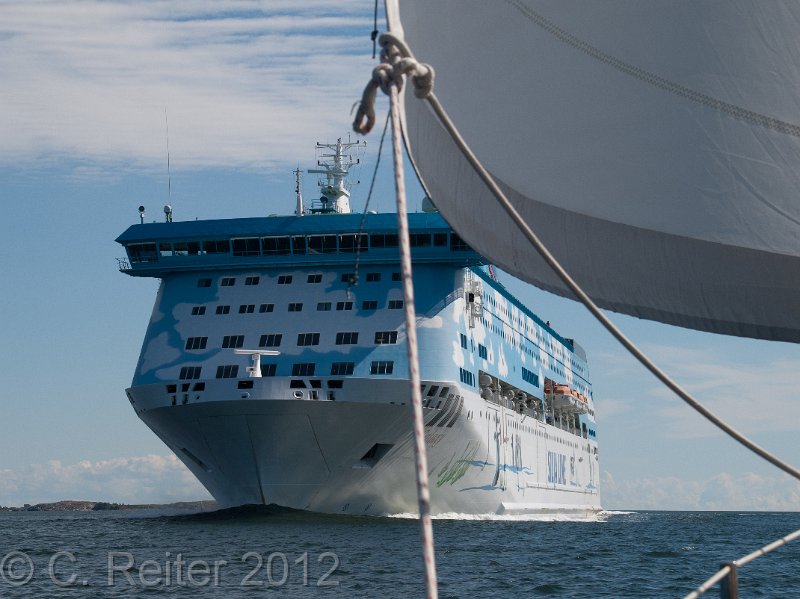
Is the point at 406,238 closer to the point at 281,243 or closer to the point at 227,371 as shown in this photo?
the point at 227,371

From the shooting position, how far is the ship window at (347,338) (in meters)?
38.1

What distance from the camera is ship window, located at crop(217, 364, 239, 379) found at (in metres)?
37.8

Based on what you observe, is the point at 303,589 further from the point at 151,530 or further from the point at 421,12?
the point at 151,530

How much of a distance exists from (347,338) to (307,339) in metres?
1.38

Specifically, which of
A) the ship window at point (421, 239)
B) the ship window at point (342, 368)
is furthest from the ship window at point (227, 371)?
the ship window at point (421, 239)

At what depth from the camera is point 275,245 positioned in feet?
134

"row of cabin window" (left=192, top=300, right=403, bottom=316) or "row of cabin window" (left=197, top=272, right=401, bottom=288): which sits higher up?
"row of cabin window" (left=197, top=272, right=401, bottom=288)

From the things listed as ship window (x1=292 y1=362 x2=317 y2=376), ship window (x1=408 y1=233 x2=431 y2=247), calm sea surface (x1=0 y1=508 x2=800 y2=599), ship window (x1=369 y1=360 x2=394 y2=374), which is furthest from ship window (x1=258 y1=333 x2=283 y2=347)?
ship window (x1=408 y1=233 x2=431 y2=247)

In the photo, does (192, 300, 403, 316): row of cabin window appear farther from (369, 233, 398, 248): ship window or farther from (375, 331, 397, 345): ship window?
(369, 233, 398, 248): ship window

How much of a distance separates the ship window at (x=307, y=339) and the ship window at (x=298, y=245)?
3491 millimetres

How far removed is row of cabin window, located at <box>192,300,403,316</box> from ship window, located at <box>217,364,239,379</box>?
2459 millimetres

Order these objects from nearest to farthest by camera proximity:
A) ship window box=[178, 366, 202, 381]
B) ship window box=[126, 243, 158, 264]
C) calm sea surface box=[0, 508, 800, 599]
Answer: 1. calm sea surface box=[0, 508, 800, 599]
2. ship window box=[178, 366, 202, 381]
3. ship window box=[126, 243, 158, 264]

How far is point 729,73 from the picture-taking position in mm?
6484

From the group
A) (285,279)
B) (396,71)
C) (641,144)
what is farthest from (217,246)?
(396,71)
